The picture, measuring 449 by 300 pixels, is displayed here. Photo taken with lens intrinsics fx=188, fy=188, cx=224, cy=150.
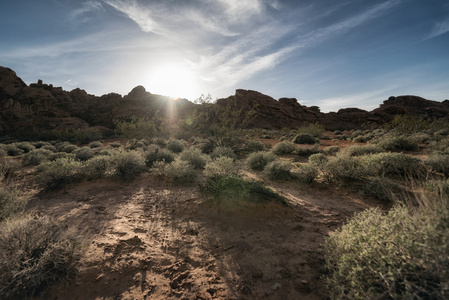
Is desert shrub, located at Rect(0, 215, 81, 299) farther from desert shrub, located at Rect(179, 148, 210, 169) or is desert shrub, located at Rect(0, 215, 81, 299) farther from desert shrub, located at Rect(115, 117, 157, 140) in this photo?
desert shrub, located at Rect(115, 117, 157, 140)

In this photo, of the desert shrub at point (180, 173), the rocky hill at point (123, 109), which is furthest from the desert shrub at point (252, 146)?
the rocky hill at point (123, 109)

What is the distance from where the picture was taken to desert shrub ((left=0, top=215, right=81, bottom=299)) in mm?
2109

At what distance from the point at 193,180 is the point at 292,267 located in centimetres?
408

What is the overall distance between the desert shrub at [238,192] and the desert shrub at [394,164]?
12.2 feet

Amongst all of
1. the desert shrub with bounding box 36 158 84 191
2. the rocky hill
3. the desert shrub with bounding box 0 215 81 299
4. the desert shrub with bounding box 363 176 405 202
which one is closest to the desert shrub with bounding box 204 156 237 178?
the desert shrub with bounding box 0 215 81 299

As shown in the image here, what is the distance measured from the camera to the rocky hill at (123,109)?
3575 centimetres

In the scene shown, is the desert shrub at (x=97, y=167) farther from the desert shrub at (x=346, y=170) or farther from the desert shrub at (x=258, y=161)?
the desert shrub at (x=346, y=170)

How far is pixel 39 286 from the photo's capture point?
7.19 ft

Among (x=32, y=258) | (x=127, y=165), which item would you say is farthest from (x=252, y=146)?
(x=32, y=258)

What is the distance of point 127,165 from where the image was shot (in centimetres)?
670

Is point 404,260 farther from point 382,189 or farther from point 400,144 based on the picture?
point 400,144

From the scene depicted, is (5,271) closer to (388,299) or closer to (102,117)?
(388,299)

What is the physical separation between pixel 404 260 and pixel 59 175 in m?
7.82

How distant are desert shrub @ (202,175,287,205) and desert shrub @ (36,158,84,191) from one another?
4.55 meters
